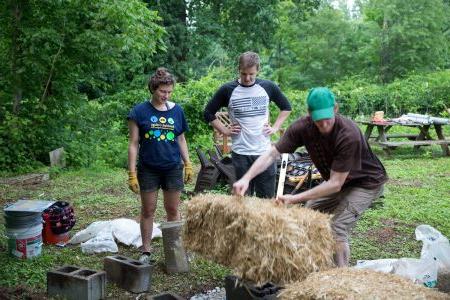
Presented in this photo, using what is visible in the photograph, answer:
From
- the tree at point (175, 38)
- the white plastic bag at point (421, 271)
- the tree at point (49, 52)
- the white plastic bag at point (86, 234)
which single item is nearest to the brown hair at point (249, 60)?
the white plastic bag at point (421, 271)

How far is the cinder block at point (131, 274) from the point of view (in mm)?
3949

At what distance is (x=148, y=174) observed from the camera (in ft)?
14.0

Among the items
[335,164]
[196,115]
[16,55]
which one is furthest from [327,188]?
[196,115]

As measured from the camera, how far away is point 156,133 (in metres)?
4.20

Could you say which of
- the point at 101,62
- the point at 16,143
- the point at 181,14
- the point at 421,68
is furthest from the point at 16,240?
the point at 421,68

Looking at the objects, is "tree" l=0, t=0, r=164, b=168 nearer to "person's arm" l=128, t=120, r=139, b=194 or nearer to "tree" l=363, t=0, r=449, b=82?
"person's arm" l=128, t=120, r=139, b=194

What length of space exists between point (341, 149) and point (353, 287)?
0.98 meters

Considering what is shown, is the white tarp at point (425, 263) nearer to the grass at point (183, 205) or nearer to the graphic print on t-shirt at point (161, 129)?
the grass at point (183, 205)

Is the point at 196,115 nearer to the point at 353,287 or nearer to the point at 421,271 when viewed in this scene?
the point at 421,271

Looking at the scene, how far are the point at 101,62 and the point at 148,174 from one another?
20.1ft

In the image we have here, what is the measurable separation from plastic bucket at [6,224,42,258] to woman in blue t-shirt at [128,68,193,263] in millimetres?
1106

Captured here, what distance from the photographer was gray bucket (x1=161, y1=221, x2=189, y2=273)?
169 inches

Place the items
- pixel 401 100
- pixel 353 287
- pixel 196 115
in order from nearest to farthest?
pixel 353 287
pixel 196 115
pixel 401 100

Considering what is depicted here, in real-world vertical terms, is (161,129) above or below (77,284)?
above
